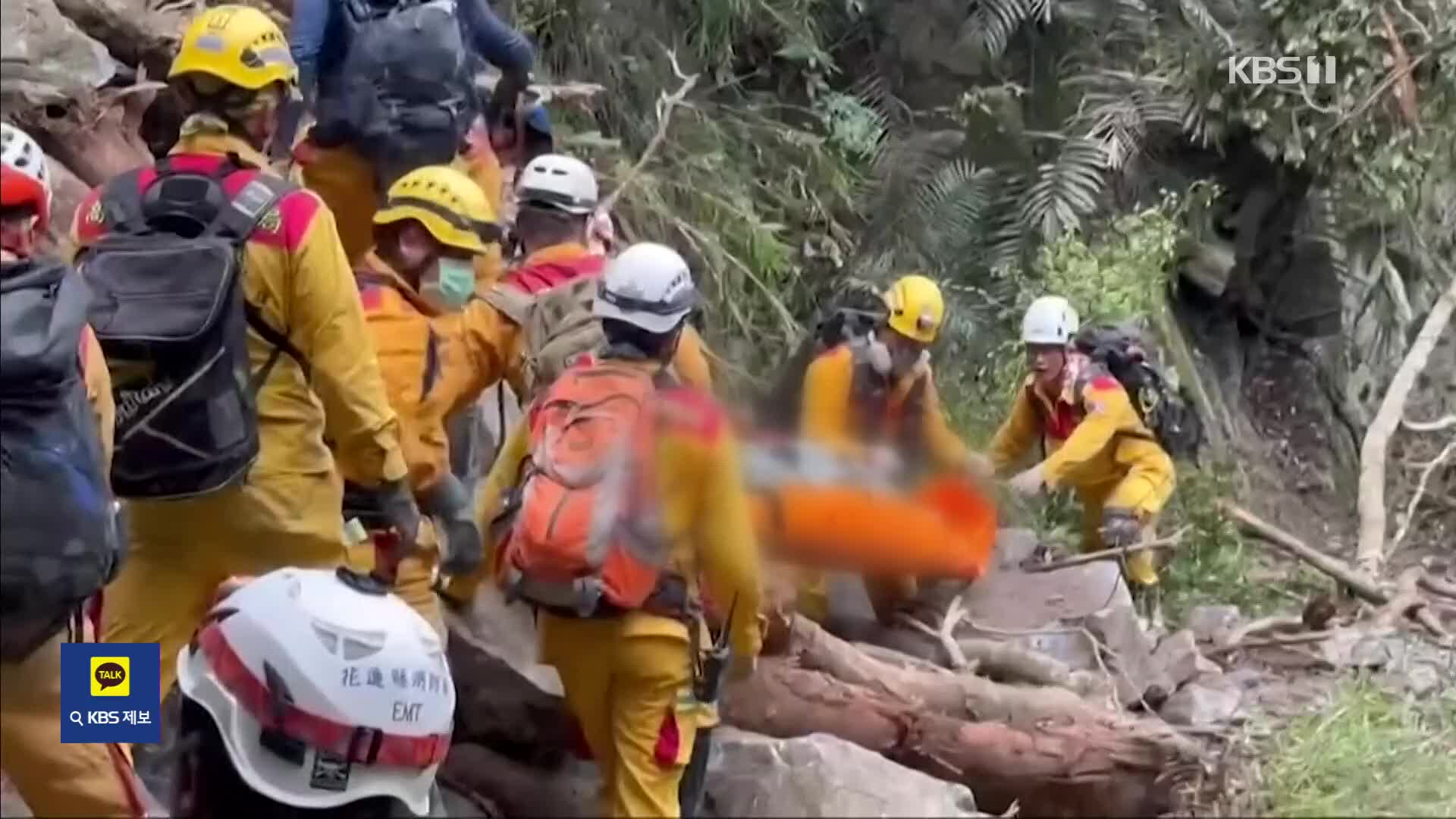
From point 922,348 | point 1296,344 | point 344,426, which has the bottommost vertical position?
point 1296,344

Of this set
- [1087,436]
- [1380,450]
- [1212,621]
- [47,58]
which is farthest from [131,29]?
[1380,450]

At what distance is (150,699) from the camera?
161 inches

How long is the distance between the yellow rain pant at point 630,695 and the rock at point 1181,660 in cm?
250

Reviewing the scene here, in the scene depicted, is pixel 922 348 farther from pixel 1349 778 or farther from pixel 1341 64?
pixel 1341 64

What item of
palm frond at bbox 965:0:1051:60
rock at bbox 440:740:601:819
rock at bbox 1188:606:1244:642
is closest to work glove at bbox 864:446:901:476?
rock at bbox 440:740:601:819

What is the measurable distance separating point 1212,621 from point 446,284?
14.0 ft

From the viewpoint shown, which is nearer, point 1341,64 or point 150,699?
point 150,699

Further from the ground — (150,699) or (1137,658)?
(150,699)

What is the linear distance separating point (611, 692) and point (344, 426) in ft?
2.98

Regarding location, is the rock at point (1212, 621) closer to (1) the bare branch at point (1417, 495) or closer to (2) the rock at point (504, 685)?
(1) the bare branch at point (1417, 495)

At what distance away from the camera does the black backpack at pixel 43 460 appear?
346 centimetres

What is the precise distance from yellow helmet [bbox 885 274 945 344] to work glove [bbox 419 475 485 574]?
2.38 m

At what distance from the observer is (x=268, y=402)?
4.41 meters

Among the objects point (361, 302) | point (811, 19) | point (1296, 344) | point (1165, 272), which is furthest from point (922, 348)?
point (1296, 344)
